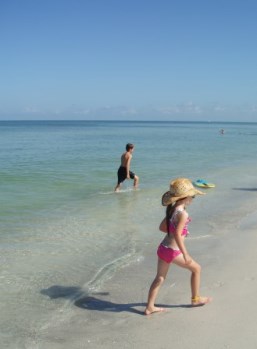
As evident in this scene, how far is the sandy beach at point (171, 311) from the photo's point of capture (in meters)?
4.12

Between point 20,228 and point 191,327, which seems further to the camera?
point 20,228

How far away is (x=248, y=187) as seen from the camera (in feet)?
46.5

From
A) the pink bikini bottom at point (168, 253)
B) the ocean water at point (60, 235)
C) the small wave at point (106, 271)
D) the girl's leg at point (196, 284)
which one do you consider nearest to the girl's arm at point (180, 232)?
the pink bikini bottom at point (168, 253)

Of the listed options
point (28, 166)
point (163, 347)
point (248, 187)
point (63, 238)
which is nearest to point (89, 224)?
point (63, 238)

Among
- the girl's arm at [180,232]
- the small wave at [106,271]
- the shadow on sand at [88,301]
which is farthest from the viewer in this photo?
the small wave at [106,271]

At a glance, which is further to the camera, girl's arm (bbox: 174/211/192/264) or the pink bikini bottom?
the pink bikini bottom

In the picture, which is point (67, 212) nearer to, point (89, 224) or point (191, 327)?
point (89, 224)

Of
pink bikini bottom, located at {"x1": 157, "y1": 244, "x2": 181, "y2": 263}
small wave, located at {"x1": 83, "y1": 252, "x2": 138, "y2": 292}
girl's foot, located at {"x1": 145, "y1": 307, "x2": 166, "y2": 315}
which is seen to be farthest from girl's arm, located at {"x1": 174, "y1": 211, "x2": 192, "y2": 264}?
small wave, located at {"x1": 83, "y1": 252, "x2": 138, "y2": 292}

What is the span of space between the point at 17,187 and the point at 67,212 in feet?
13.7

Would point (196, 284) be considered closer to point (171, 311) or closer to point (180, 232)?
point (171, 311)

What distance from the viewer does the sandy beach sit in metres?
4.12

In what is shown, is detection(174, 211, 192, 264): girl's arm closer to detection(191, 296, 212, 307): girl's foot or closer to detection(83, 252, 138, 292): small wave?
detection(191, 296, 212, 307): girl's foot

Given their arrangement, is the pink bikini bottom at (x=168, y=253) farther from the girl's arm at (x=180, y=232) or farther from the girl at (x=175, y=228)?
the girl's arm at (x=180, y=232)

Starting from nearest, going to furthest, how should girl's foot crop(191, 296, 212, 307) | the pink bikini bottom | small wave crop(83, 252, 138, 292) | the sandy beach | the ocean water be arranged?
1. the sandy beach
2. the pink bikini bottom
3. girl's foot crop(191, 296, 212, 307)
4. the ocean water
5. small wave crop(83, 252, 138, 292)
